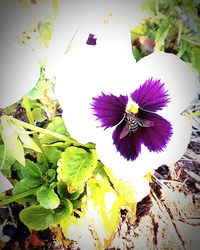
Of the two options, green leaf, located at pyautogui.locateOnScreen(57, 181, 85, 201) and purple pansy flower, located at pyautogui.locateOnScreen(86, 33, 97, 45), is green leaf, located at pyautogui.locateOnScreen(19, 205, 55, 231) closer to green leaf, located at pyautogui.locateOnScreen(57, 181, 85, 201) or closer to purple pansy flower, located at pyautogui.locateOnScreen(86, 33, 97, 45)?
green leaf, located at pyautogui.locateOnScreen(57, 181, 85, 201)

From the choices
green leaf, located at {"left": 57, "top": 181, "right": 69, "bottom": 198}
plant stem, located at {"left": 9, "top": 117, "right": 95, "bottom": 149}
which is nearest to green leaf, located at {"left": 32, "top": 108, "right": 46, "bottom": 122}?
plant stem, located at {"left": 9, "top": 117, "right": 95, "bottom": 149}

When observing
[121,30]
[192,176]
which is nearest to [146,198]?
[192,176]

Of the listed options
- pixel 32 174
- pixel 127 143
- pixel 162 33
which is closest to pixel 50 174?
pixel 32 174

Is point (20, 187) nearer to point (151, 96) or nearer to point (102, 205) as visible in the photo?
point (102, 205)

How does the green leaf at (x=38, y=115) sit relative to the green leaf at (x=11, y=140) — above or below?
above

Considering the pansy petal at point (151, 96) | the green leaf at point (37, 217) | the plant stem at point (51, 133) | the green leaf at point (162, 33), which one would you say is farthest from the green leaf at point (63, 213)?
→ the green leaf at point (162, 33)

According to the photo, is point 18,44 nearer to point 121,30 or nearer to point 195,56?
point 121,30

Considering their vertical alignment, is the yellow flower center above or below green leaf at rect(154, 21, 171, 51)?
below

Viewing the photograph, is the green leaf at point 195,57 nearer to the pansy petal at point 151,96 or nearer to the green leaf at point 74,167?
the pansy petal at point 151,96
